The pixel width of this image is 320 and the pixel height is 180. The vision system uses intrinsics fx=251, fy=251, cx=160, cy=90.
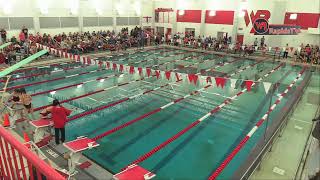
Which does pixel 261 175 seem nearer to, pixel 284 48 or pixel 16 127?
pixel 16 127

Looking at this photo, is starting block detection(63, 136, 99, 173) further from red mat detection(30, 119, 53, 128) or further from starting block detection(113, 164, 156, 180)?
red mat detection(30, 119, 53, 128)

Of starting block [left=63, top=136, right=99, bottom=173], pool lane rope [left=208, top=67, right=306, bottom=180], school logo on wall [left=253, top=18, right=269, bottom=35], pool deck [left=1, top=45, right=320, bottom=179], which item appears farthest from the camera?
school logo on wall [left=253, top=18, right=269, bottom=35]

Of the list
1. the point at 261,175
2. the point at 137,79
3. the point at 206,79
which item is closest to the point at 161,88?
the point at 137,79

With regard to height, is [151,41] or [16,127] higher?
[151,41]

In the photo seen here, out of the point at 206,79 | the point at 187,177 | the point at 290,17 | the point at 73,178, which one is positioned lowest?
the point at 187,177

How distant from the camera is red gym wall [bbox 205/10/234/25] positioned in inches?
908

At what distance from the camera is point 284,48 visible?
2008 cm

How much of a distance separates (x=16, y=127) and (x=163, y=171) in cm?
408

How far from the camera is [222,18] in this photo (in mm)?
23562

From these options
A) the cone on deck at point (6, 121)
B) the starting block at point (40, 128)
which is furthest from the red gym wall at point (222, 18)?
the cone on deck at point (6, 121)

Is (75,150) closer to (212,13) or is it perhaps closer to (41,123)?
(41,123)

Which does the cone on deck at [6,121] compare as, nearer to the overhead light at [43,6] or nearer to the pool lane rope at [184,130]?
the pool lane rope at [184,130]

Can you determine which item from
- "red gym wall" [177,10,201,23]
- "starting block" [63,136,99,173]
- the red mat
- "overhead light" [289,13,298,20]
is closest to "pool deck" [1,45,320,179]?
"starting block" [63,136,99,173]

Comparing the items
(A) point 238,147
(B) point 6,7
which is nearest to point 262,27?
(A) point 238,147
